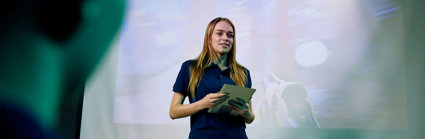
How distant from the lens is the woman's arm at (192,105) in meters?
1.24

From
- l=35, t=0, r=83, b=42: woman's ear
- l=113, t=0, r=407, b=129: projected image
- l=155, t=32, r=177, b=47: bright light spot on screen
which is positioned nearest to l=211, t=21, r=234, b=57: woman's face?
l=113, t=0, r=407, b=129: projected image

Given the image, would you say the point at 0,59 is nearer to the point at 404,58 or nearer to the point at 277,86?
the point at 277,86

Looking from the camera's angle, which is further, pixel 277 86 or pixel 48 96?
pixel 48 96

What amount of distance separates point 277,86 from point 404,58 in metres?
0.93

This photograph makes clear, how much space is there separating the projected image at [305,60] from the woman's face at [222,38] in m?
1.23

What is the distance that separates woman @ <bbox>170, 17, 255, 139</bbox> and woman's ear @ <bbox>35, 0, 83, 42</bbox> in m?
2.04

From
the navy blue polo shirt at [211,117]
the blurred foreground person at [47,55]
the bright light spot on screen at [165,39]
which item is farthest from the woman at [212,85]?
the blurred foreground person at [47,55]

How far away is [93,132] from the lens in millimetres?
3053

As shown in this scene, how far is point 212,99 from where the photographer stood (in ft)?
4.05

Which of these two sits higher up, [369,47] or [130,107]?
[369,47]

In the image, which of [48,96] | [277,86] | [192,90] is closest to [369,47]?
[277,86]

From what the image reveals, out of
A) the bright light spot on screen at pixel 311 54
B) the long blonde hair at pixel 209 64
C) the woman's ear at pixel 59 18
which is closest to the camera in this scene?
the long blonde hair at pixel 209 64

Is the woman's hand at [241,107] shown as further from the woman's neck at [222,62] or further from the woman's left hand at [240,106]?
the woman's neck at [222,62]

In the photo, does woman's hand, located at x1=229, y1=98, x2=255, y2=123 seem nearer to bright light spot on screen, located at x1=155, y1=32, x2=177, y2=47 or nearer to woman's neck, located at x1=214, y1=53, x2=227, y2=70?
woman's neck, located at x1=214, y1=53, x2=227, y2=70
